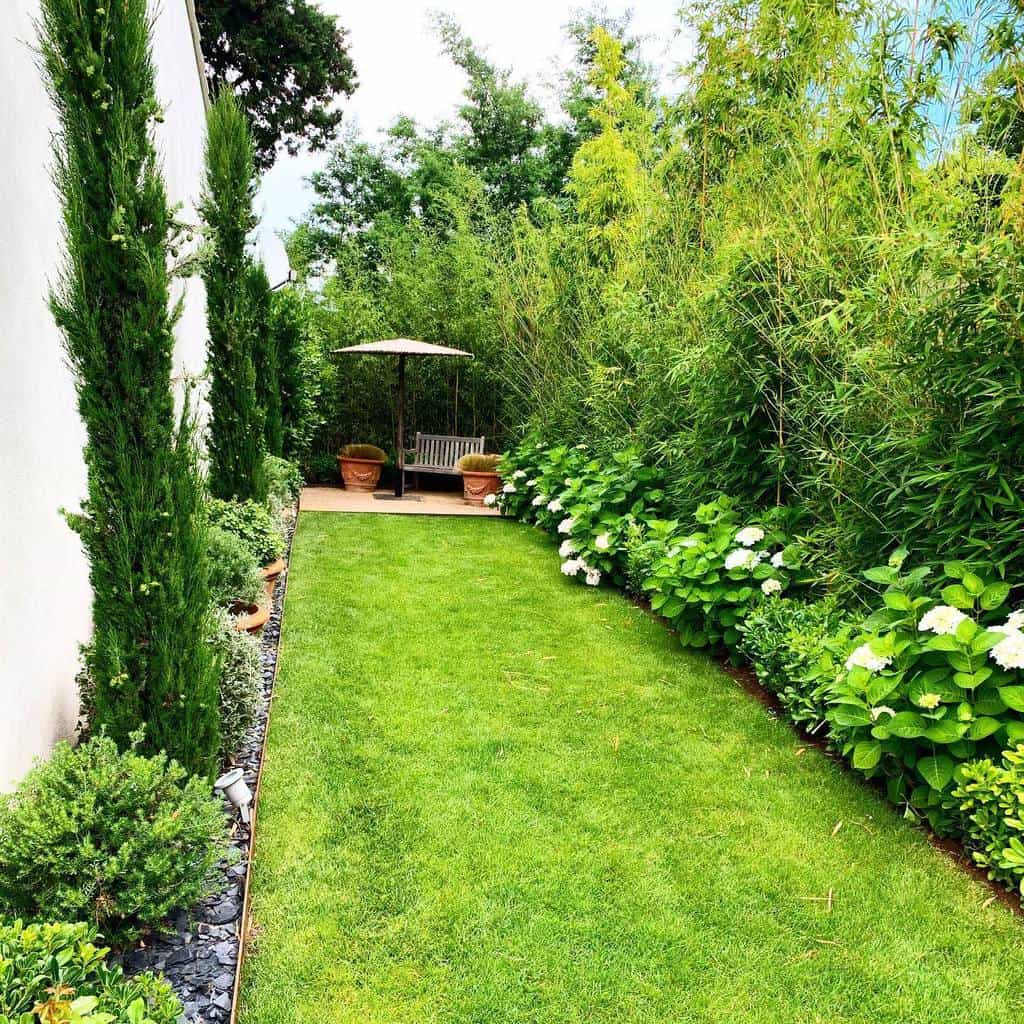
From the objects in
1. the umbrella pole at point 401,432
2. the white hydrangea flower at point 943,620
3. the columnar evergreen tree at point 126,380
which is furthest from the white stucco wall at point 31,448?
the umbrella pole at point 401,432

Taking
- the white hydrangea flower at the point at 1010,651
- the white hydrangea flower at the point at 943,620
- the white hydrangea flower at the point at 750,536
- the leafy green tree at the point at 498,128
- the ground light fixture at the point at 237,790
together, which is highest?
the leafy green tree at the point at 498,128

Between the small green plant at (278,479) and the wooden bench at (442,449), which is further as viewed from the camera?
the wooden bench at (442,449)

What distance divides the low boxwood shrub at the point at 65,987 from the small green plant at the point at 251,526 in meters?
2.77

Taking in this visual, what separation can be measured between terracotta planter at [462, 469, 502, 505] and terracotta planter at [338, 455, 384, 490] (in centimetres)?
114

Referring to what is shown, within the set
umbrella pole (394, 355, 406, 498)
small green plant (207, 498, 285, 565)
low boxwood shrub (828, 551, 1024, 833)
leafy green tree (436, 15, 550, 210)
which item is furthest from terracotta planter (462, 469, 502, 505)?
leafy green tree (436, 15, 550, 210)

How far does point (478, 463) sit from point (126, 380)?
6516 mm

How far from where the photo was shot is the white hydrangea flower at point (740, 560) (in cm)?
335

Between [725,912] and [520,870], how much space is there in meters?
0.55

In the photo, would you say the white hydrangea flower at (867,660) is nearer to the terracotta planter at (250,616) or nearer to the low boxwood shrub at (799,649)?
the low boxwood shrub at (799,649)

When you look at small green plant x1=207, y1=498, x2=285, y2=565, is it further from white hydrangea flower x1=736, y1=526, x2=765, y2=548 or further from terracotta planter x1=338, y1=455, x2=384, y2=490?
terracotta planter x1=338, y1=455, x2=384, y2=490

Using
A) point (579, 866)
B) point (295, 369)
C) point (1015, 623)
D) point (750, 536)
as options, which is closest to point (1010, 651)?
point (1015, 623)

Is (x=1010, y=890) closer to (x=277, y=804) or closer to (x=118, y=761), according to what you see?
(x=277, y=804)

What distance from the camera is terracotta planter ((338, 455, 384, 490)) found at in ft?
28.3

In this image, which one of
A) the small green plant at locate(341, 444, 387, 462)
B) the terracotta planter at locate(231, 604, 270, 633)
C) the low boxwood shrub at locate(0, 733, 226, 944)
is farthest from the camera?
the small green plant at locate(341, 444, 387, 462)
